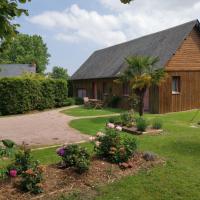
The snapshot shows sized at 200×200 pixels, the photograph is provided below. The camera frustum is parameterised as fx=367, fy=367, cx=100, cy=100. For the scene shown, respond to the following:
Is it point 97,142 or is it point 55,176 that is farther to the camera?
point 97,142

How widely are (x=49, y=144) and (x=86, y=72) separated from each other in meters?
27.1

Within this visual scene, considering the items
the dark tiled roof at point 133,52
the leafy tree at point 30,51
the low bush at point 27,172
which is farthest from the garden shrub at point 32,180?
the leafy tree at point 30,51

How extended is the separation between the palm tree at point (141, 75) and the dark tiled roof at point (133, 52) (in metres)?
3.80

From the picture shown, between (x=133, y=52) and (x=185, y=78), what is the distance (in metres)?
7.72

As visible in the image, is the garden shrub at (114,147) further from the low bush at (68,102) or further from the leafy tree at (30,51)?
the leafy tree at (30,51)

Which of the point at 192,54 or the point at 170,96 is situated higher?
the point at 192,54

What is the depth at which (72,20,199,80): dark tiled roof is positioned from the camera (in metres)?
25.3

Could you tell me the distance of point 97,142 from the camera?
26.7 feet

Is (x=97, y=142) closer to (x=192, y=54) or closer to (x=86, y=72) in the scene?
(x=192, y=54)

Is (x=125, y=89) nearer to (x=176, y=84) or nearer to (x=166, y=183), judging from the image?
(x=176, y=84)

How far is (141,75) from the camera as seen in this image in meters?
20.2

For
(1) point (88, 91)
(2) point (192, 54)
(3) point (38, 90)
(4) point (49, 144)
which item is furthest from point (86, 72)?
(4) point (49, 144)

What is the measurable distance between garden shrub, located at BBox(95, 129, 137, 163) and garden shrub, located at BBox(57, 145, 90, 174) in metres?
0.67

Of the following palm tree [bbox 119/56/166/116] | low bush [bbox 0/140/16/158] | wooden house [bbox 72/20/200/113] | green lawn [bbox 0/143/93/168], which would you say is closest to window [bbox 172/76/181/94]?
wooden house [bbox 72/20/200/113]
